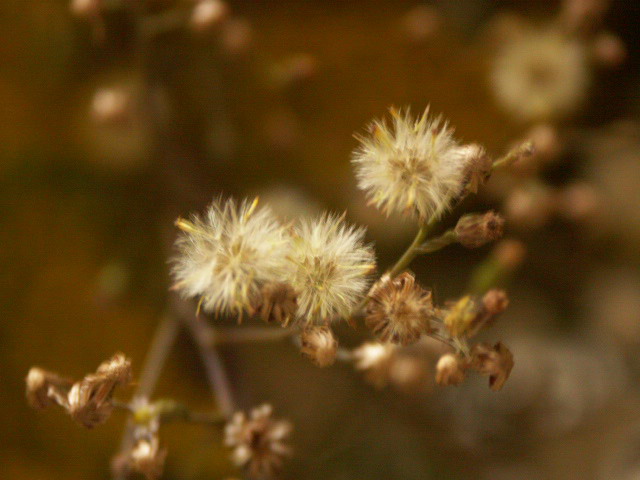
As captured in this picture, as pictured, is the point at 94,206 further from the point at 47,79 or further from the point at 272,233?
the point at 272,233

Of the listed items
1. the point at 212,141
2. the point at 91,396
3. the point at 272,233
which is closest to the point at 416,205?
the point at 272,233

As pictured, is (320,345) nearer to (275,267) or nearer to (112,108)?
(275,267)

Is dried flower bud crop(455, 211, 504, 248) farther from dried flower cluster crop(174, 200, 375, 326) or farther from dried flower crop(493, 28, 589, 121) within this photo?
dried flower crop(493, 28, 589, 121)

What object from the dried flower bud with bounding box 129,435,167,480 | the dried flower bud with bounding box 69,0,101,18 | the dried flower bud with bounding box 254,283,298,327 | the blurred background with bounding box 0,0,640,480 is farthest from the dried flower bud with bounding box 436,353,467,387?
the dried flower bud with bounding box 69,0,101,18

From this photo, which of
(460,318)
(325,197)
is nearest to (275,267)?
(460,318)

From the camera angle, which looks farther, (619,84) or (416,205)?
(619,84)

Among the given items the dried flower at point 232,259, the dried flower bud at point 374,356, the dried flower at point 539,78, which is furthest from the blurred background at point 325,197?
the dried flower at point 232,259
